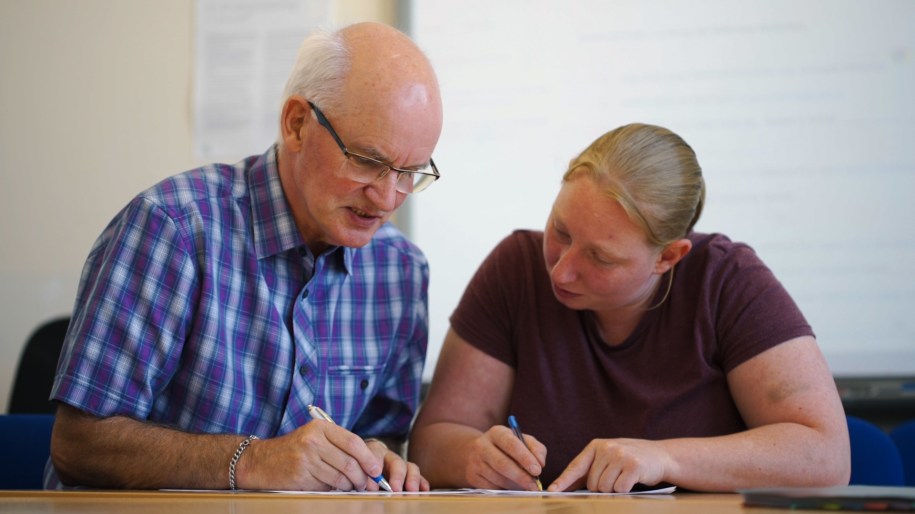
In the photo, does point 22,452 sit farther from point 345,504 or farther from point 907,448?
point 907,448

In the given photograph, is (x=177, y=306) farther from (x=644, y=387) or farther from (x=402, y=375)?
(x=644, y=387)

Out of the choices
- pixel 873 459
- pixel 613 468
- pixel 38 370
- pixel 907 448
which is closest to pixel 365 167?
pixel 613 468

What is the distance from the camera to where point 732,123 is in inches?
111

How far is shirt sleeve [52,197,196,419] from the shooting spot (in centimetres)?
153

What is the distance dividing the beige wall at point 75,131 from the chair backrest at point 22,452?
1419 mm

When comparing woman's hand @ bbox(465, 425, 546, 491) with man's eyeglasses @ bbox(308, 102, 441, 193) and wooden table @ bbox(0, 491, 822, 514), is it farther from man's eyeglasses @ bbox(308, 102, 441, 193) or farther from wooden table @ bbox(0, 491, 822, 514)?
man's eyeglasses @ bbox(308, 102, 441, 193)

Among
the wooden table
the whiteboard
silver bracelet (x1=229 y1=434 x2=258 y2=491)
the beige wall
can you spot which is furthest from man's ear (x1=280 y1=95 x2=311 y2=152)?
the beige wall

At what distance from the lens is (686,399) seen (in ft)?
5.94

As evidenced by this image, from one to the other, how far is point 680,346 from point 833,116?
4.17 ft

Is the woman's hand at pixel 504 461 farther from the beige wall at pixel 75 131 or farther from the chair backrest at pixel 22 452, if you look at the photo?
Answer: the beige wall at pixel 75 131

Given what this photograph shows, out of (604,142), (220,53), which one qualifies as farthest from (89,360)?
(220,53)

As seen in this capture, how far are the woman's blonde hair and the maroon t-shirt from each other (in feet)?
0.47

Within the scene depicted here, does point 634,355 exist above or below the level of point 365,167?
below

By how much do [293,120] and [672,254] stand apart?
29.9 inches
